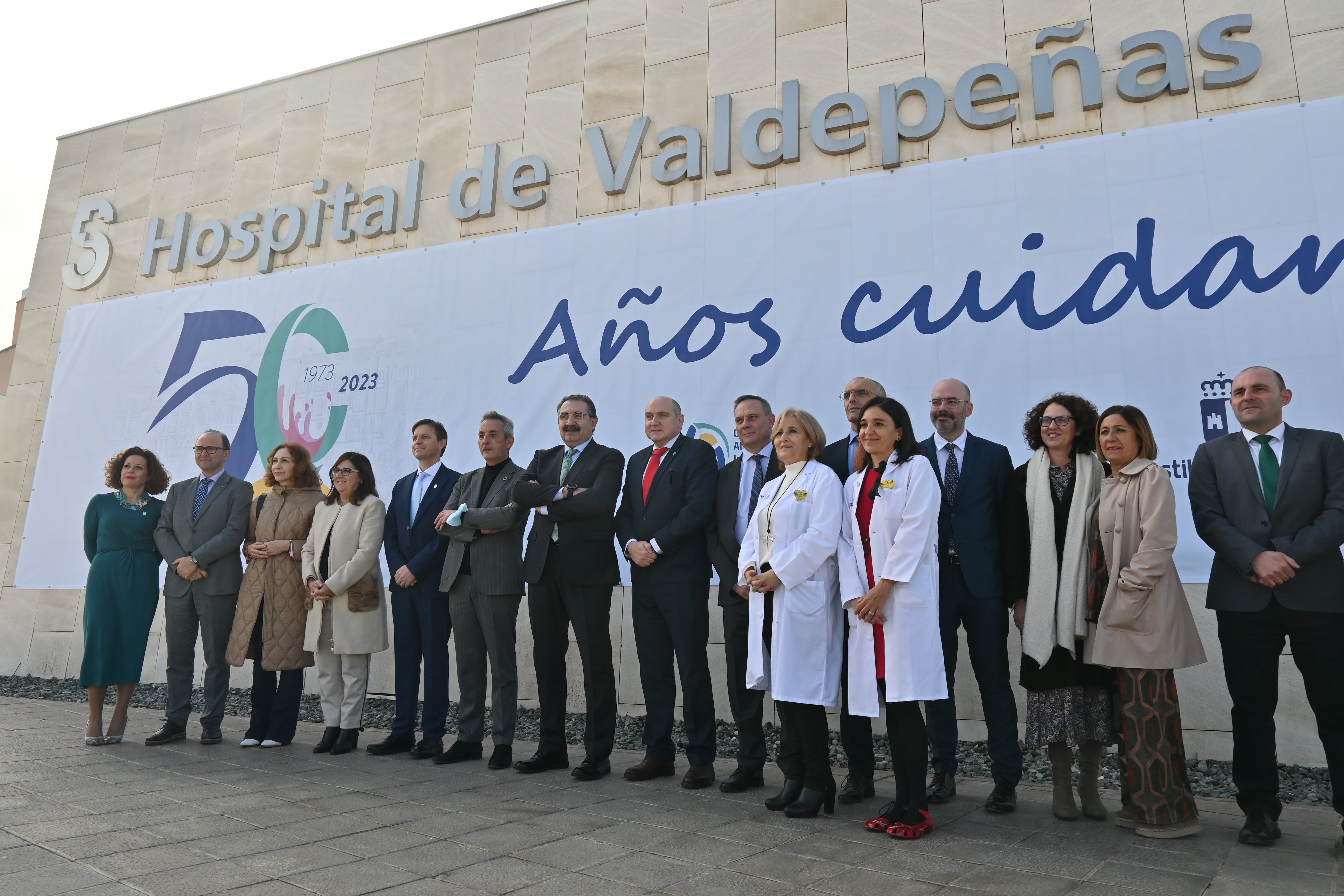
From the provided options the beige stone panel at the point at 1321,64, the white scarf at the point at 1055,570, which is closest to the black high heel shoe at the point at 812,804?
the white scarf at the point at 1055,570

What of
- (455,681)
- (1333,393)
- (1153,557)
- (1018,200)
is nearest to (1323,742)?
(1153,557)

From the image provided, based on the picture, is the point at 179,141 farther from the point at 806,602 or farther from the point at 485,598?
the point at 806,602

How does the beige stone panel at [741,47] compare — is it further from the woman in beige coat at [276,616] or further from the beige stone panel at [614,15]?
the woman in beige coat at [276,616]

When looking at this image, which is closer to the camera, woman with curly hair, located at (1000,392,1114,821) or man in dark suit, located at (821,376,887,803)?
woman with curly hair, located at (1000,392,1114,821)

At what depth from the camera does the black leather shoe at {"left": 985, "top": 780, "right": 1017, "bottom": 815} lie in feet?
9.11

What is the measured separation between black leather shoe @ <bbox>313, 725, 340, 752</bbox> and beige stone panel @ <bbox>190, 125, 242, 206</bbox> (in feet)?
17.7

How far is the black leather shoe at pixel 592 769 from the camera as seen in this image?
3.32 meters

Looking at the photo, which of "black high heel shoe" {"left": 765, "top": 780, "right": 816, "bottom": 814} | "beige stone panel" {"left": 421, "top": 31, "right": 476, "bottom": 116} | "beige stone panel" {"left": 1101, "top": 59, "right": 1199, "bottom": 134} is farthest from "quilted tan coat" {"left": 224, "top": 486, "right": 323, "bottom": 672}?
"beige stone panel" {"left": 1101, "top": 59, "right": 1199, "bottom": 134}

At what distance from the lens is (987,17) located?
5031 millimetres

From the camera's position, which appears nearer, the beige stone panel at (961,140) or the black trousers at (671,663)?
the black trousers at (671,663)

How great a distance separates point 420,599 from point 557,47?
4.47m

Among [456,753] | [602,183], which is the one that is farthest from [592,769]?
[602,183]

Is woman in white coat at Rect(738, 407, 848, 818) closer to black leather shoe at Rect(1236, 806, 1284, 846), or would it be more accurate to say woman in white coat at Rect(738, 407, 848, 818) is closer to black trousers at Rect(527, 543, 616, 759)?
black trousers at Rect(527, 543, 616, 759)

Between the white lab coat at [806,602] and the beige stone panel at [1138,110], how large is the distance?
325cm
